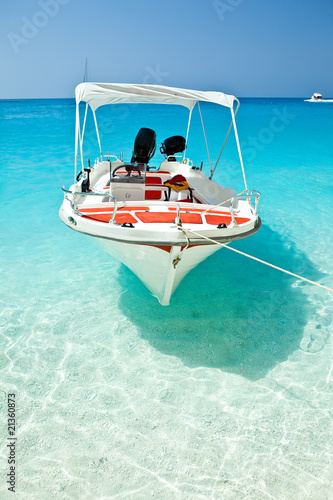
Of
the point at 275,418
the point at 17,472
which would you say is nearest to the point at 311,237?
the point at 275,418

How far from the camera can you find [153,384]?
4.02 metres

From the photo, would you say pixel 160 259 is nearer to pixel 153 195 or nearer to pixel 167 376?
pixel 167 376

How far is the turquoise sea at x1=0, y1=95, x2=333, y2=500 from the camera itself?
3.12 m

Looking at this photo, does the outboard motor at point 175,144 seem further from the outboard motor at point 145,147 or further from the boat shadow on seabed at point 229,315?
the boat shadow on seabed at point 229,315

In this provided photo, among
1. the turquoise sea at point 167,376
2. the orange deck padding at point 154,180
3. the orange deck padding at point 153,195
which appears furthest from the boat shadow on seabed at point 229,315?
the orange deck padding at point 154,180

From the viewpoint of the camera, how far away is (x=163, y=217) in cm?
449

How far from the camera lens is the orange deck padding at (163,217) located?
4.37 metres

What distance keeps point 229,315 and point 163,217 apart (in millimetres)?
1922

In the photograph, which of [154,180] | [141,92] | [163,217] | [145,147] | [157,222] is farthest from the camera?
[154,180]

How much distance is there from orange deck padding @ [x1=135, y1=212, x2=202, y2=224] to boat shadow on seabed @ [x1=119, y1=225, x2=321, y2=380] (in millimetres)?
1561

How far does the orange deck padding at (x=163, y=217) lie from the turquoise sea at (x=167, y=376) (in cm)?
156

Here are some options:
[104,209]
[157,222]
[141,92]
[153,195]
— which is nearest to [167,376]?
[157,222]

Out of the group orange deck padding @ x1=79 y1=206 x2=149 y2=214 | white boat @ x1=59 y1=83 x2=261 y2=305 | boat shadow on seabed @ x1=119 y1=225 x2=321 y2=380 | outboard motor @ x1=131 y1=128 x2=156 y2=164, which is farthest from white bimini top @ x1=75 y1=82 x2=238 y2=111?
boat shadow on seabed @ x1=119 y1=225 x2=321 y2=380

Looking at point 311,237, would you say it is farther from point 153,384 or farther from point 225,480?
point 225,480
